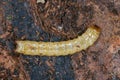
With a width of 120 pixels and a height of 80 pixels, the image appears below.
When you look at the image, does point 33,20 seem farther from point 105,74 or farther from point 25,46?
point 105,74

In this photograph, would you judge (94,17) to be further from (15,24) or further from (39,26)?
(15,24)

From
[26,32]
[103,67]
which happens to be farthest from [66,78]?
[26,32]

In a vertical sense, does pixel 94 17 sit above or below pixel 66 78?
above

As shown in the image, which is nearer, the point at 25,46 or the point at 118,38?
the point at 25,46

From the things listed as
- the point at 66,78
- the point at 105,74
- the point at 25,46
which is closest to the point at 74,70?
the point at 66,78

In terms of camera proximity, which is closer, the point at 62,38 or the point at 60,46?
the point at 60,46

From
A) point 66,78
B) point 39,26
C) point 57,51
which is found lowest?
point 66,78
